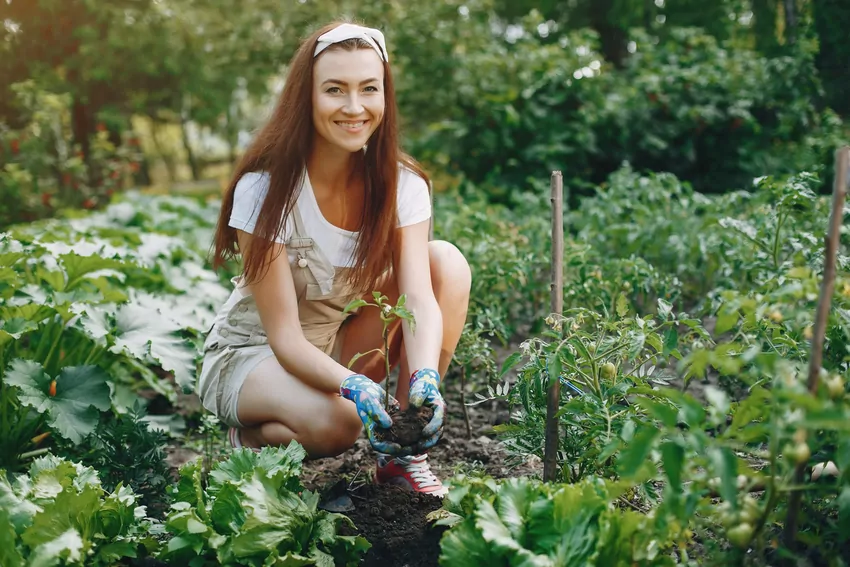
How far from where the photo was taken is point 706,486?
1.48 m

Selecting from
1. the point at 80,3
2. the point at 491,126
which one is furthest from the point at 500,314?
the point at 80,3

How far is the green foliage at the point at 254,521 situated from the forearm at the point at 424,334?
405 mm

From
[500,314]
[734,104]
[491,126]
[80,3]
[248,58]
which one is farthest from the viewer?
[80,3]

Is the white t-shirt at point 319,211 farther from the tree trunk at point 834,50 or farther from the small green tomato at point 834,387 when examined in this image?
the tree trunk at point 834,50

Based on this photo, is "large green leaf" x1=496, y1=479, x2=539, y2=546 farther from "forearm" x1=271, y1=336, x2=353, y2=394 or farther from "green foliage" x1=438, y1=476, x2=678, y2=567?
"forearm" x1=271, y1=336, x2=353, y2=394

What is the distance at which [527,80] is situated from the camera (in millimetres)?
6062

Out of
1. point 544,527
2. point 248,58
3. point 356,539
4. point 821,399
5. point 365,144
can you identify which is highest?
point 248,58

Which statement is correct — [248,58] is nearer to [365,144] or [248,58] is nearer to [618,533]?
[365,144]

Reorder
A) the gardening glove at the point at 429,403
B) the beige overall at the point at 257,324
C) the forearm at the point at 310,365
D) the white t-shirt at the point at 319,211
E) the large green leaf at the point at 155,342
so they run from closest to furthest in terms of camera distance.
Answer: the gardening glove at the point at 429,403 < the forearm at the point at 310,365 < the white t-shirt at the point at 319,211 < the beige overall at the point at 257,324 < the large green leaf at the point at 155,342

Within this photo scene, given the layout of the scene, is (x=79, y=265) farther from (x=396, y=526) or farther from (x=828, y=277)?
(x=828, y=277)

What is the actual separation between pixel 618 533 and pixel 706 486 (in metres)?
0.19

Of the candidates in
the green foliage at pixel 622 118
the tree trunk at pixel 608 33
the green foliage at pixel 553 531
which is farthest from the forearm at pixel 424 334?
the tree trunk at pixel 608 33

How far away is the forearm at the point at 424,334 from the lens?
6.79 ft

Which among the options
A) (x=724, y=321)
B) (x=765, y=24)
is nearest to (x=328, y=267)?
(x=724, y=321)
